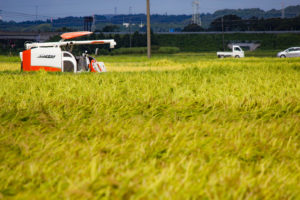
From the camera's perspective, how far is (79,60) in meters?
14.8

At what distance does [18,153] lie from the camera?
8.91ft

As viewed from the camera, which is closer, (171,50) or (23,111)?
(23,111)

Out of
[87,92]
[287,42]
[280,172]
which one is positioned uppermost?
[287,42]

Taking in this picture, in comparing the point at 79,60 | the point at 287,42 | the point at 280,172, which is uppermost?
the point at 287,42

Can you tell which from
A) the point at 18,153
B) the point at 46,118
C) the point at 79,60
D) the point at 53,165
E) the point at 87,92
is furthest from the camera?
the point at 79,60

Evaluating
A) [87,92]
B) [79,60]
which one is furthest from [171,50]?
[87,92]

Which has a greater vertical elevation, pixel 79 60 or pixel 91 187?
pixel 79 60

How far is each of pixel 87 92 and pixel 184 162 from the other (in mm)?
3632

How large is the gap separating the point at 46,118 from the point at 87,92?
1.73 meters

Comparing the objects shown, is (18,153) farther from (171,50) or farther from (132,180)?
(171,50)

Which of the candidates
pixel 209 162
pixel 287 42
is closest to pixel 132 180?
pixel 209 162

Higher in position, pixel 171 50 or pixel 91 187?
pixel 171 50

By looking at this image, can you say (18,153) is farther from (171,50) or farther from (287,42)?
(287,42)

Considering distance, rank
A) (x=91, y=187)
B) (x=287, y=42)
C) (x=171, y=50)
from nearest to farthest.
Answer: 1. (x=91, y=187)
2. (x=171, y=50)
3. (x=287, y=42)
